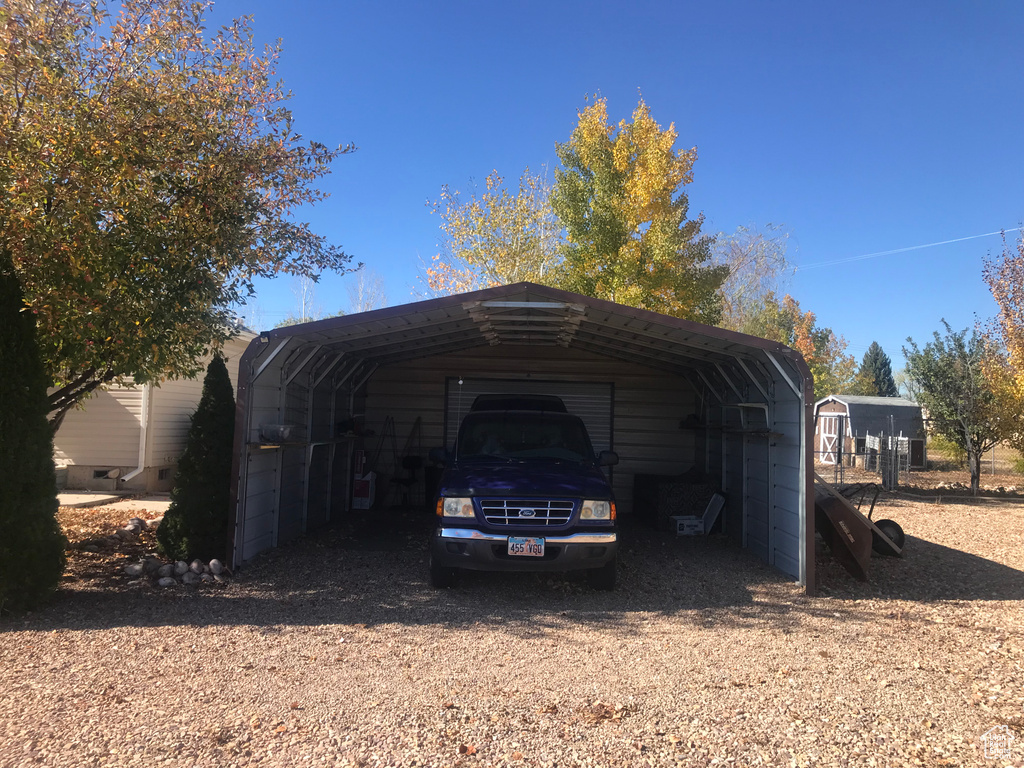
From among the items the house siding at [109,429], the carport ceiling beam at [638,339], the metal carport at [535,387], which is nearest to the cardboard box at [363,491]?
the metal carport at [535,387]

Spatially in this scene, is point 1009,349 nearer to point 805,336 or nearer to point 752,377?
point 752,377

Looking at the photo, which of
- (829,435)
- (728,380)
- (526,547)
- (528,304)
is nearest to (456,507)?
(526,547)

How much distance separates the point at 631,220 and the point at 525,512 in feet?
38.9

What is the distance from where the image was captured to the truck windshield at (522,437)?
308 inches

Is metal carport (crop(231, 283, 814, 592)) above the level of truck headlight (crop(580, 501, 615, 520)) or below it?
above

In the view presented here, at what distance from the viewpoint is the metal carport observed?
7.36 meters

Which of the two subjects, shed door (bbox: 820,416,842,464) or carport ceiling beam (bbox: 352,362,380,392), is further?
shed door (bbox: 820,416,842,464)

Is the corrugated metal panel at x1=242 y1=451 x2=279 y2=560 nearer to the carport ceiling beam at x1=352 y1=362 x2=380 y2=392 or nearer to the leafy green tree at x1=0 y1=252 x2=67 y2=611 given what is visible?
the leafy green tree at x1=0 y1=252 x2=67 y2=611

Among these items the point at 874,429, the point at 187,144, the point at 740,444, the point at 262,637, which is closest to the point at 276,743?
the point at 262,637

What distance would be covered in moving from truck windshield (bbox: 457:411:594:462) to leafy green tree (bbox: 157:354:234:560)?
258 centimetres

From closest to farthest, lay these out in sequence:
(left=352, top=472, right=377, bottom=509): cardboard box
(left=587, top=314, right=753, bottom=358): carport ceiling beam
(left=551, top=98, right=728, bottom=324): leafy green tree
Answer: (left=587, top=314, right=753, bottom=358): carport ceiling beam → (left=352, top=472, right=377, bottom=509): cardboard box → (left=551, top=98, right=728, bottom=324): leafy green tree

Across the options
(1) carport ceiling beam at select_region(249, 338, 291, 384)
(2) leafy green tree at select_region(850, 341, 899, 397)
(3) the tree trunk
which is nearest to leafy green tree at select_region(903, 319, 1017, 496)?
(3) the tree trunk

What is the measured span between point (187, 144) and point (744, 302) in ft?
104

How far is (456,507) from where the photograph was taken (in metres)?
6.55
